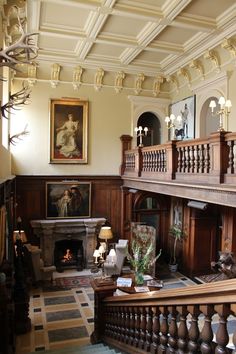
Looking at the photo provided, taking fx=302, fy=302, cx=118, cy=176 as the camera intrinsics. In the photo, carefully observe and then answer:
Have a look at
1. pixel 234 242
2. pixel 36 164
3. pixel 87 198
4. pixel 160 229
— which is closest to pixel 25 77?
pixel 36 164

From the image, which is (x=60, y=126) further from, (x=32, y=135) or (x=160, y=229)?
(x=160, y=229)

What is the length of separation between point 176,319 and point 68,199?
8341mm

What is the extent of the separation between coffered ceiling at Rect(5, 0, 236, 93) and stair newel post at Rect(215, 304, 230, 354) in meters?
6.33

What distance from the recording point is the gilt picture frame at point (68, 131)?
10.1 metres

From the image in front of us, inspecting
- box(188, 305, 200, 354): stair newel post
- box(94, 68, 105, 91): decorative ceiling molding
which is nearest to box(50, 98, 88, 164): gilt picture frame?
box(94, 68, 105, 91): decorative ceiling molding

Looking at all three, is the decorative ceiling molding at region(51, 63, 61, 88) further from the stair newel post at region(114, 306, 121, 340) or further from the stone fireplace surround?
the stair newel post at region(114, 306, 121, 340)

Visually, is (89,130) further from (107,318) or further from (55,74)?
(107,318)

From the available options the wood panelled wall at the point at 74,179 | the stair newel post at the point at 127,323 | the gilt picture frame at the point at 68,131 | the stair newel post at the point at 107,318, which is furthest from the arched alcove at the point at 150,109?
the stair newel post at the point at 127,323

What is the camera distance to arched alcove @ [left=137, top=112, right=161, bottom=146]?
11.8 metres

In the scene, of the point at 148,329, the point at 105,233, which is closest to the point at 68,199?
the point at 105,233

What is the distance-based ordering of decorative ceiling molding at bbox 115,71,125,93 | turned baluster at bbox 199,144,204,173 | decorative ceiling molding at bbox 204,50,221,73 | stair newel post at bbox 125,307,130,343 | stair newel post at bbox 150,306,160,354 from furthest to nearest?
decorative ceiling molding at bbox 115,71,125,93 → decorative ceiling molding at bbox 204,50,221,73 → turned baluster at bbox 199,144,204,173 → stair newel post at bbox 125,307,130,343 → stair newel post at bbox 150,306,160,354

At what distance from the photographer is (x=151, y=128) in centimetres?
1220

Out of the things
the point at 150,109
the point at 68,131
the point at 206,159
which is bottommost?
the point at 206,159

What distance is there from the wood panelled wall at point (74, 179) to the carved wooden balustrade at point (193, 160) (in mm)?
2118
